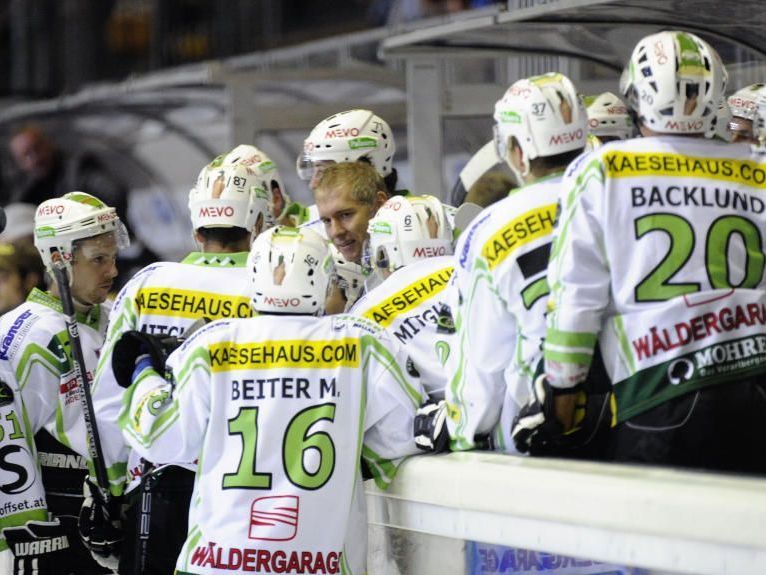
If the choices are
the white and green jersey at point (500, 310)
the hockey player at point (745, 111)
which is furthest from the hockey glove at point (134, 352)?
the hockey player at point (745, 111)

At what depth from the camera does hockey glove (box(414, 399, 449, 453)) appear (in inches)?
134

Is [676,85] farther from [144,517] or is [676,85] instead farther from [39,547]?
[39,547]

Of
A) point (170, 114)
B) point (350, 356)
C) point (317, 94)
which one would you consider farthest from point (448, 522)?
point (170, 114)

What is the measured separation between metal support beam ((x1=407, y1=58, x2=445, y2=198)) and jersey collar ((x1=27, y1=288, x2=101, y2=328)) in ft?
7.03

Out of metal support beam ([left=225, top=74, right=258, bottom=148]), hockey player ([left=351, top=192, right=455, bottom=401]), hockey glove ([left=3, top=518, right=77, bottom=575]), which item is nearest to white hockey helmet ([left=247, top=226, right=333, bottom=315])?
hockey player ([left=351, top=192, right=455, bottom=401])

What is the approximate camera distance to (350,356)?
11.2ft

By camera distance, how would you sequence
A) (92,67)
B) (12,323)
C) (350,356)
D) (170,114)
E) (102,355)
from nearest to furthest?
(350,356), (102,355), (12,323), (170,114), (92,67)

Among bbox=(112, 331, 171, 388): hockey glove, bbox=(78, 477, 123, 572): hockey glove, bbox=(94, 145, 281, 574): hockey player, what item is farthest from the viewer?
bbox=(78, 477, 123, 572): hockey glove

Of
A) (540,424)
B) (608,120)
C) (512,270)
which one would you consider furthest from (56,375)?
(608,120)

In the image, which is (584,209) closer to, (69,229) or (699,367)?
(699,367)

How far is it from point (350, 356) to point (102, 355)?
932 mm

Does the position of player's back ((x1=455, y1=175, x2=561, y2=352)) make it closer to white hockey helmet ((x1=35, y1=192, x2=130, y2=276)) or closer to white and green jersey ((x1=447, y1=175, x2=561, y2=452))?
white and green jersey ((x1=447, y1=175, x2=561, y2=452))

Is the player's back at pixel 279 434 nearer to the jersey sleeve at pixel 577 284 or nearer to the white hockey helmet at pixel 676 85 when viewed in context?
the jersey sleeve at pixel 577 284

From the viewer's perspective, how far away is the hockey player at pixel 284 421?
11.1 ft
